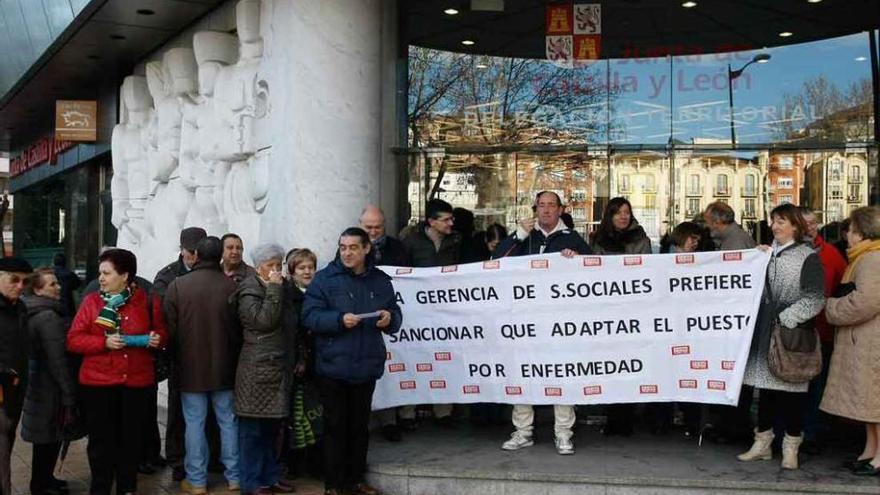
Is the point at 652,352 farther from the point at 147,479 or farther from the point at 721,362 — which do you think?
the point at 147,479

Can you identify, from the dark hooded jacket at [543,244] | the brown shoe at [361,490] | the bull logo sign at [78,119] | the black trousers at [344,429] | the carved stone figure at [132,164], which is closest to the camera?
the black trousers at [344,429]

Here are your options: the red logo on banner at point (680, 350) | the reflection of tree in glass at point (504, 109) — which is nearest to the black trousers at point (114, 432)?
the red logo on banner at point (680, 350)

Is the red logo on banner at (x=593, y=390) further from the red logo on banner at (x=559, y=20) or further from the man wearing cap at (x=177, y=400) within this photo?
the red logo on banner at (x=559, y=20)

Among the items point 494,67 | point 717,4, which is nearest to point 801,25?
point 717,4

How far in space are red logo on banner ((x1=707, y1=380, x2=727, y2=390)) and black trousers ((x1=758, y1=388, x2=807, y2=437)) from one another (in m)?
0.28

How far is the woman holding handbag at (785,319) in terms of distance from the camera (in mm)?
5832

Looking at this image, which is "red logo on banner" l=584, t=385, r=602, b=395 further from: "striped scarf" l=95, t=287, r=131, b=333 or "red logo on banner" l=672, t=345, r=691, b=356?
"striped scarf" l=95, t=287, r=131, b=333

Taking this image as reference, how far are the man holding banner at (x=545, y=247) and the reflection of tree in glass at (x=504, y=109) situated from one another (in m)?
2.70

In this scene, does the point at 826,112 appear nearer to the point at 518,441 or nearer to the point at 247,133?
the point at 518,441

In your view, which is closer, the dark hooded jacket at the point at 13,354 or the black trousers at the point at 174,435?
the dark hooded jacket at the point at 13,354

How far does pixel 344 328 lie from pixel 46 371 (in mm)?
2097

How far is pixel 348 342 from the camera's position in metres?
5.76

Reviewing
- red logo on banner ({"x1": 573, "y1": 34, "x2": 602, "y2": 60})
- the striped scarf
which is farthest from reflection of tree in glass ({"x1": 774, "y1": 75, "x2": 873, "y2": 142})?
the striped scarf

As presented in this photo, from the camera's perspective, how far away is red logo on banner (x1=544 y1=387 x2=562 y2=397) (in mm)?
6496
